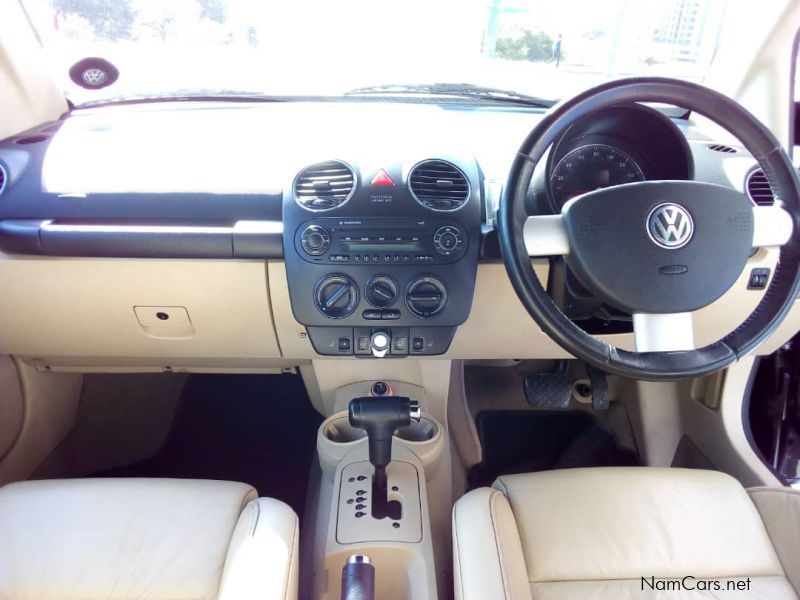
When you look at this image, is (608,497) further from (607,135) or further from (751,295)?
(607,135)

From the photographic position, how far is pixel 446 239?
1152mm

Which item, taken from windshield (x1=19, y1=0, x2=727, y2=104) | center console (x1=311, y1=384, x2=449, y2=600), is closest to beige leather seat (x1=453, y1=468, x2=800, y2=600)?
center console (x1=311, y1=384, x2=449, y2=600)

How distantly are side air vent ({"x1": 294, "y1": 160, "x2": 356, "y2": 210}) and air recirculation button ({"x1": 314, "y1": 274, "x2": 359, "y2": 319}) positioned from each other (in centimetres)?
15

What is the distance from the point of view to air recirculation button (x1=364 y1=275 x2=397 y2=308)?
1157 mm

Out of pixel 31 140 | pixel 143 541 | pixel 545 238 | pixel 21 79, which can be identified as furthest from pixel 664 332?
pixel 21 79

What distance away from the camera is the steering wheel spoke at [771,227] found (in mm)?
974

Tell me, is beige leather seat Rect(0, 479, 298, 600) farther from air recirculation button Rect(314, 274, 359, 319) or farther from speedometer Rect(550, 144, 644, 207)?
speedometer Rect(550, 144, 644, 207)

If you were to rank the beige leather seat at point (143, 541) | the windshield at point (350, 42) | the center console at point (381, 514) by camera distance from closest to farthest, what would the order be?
the beige leather seat at point (143, 541) → the center console at point (381, 514) → the windshield at point (350, 42)

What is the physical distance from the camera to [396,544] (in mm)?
1104

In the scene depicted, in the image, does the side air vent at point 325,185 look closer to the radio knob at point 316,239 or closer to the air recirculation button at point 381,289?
the radio knob at point 316,239

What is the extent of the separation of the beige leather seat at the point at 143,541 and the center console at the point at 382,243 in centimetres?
41

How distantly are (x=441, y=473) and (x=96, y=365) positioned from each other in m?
1.04

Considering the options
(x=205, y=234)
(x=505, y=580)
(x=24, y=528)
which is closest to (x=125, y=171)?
(x=205, y=234)

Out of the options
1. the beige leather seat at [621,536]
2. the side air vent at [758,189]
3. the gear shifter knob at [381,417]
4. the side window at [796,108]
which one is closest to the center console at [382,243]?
the gear shifter knob at [381,417]
